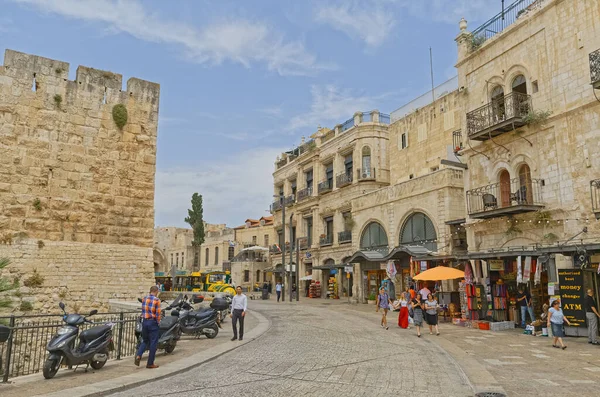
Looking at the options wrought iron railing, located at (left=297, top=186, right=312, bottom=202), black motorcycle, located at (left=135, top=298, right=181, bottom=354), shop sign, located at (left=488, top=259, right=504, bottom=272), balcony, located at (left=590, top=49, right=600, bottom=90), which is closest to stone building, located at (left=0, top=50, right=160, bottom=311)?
black motorcycle, located at (left=135, top=298, right=181, bottom=354)

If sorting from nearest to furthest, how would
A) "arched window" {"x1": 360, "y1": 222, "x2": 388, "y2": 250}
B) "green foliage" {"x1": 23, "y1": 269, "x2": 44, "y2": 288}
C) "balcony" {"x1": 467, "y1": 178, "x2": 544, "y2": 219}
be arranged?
"green foliage" {"x1": 23, "y1": 269, "x2": 44, "y2": 288} < "balcony" {"x1": 467, "y1": 178, "x2": 544, "y2": 219} < "arched window" {"x1": 360, "y1": 222, "x2": 388, "y2": 250}

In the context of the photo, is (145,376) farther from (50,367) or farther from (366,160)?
(366,160)

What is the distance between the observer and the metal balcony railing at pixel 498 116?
1689 cm

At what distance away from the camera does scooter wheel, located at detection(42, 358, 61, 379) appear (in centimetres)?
753

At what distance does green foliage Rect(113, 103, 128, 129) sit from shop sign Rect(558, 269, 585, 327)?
16.1m

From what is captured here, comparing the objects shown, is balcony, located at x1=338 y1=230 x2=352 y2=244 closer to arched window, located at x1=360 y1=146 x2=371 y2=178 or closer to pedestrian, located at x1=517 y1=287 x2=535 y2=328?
arched window, located at x1=360 y1=146 x2=371 y2=178

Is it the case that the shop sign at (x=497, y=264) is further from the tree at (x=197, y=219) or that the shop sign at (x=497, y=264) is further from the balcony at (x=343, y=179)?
the tree at (x=197, y=219)

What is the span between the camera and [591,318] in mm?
12258

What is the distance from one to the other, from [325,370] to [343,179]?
26.8 metres

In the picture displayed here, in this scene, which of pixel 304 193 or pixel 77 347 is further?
pixel 304 193

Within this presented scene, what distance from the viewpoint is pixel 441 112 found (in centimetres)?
2708

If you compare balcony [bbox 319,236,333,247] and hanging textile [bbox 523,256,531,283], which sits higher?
balcony [bbox 319,236,333,247]

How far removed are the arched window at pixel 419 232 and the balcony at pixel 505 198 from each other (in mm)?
4889

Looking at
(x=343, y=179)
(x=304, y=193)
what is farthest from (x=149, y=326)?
(x=304, y=193)
